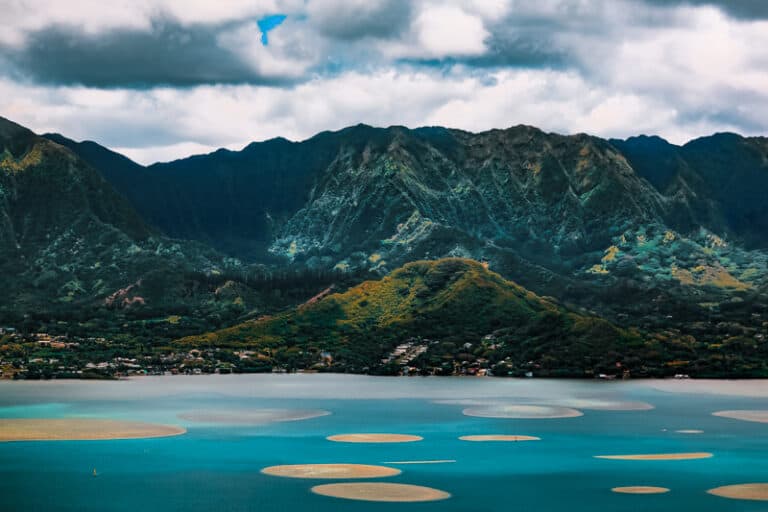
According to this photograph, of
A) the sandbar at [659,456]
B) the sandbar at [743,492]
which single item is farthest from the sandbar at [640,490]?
the sandbar at [659,456]

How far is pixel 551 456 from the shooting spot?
19638 cm

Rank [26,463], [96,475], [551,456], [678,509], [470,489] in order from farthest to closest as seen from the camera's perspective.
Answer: [551,456] → [26,463] → [96,475] → [470,489] → [678,509]

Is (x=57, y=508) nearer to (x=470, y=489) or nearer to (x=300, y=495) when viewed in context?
(x=300, y=495)

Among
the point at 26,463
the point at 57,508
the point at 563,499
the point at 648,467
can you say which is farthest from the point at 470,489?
the point at 26,463

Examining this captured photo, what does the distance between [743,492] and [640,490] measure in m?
13.9

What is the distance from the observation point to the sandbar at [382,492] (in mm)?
151875

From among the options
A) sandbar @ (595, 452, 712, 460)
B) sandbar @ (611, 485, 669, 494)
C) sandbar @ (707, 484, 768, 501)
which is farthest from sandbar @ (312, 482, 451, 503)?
sandbar @ (595, 452, 712, 460)

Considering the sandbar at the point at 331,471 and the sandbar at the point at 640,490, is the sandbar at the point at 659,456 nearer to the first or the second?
the sandbar at the point at 640,490

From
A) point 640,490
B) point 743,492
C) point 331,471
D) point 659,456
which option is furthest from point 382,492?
point 659,456

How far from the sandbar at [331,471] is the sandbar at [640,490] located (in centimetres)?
3273

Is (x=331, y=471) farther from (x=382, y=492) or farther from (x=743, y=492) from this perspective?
(x=743, y=492)

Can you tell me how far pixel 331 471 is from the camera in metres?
175

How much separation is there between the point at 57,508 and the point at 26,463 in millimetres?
40983

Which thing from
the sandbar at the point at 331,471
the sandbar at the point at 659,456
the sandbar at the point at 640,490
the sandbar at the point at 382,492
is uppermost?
the sandbar at the point at 659,456
